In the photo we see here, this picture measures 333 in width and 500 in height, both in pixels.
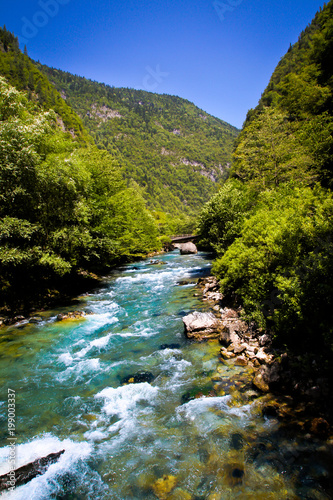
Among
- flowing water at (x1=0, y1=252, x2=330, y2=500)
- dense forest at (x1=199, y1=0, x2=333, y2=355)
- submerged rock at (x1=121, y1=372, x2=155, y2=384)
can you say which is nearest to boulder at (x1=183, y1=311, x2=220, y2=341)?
flowing water at (x1=0, y1=252, x2=330, y2=500)

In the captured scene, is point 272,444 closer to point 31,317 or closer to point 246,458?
point 246,458

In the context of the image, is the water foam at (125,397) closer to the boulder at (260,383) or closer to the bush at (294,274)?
the boulder at (260,383)

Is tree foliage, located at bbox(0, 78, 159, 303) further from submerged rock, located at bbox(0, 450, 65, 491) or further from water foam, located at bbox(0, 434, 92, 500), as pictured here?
submerged rock, located at bbox(0, 450, 65, 491)

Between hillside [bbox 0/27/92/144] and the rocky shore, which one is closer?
the rocky shore

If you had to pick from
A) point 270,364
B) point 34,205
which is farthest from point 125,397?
point 34,205

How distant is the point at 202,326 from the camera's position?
11.0m

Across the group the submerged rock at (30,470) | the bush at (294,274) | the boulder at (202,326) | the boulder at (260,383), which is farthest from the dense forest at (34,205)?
the boulder at (260,383)

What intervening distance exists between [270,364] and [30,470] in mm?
6574

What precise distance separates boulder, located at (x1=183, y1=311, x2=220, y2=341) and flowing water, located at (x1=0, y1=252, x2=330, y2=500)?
599 mm

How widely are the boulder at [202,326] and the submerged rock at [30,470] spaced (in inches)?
258

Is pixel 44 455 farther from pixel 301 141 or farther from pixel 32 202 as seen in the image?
pixel 301 141

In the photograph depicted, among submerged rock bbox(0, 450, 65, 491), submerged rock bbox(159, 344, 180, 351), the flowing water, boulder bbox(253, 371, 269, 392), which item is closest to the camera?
the flowing water

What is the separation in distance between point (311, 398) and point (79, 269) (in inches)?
822

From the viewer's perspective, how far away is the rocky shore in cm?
545
